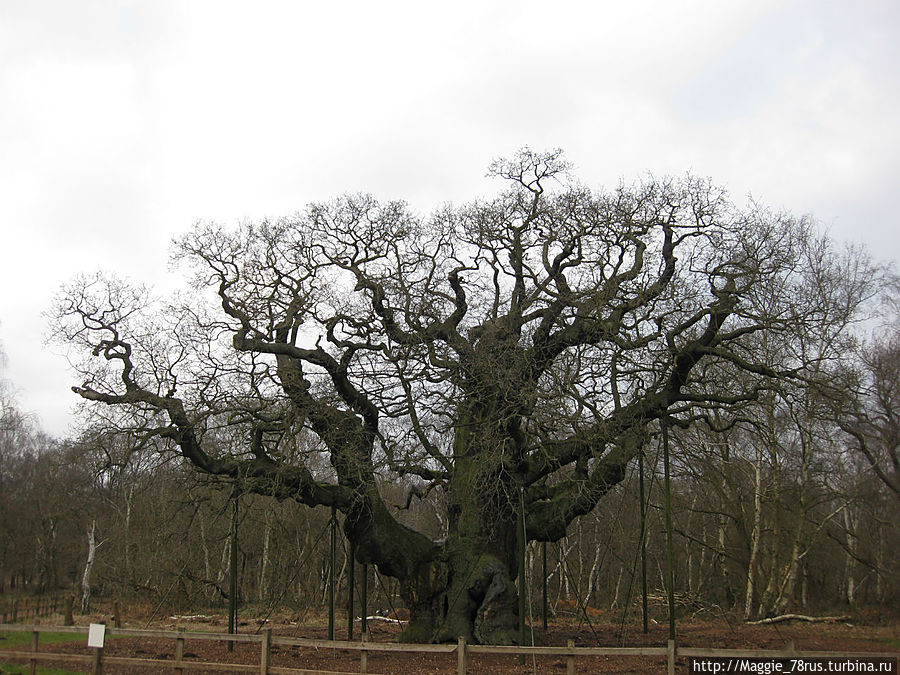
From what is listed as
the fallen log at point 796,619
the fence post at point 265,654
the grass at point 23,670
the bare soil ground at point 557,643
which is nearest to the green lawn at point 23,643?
the grass at point 23,670

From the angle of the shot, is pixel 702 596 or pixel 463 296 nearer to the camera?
pixel 463 296

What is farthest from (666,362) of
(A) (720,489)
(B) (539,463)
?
(A) (720,489)

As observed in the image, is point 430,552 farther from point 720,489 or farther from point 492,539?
point 720,489

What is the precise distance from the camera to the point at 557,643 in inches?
711

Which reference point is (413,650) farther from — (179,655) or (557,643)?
(557,643)

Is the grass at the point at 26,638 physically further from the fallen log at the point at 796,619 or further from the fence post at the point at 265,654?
the fallen log at the point at 796,619

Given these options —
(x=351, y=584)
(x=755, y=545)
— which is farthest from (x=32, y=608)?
(x=755, y=545)

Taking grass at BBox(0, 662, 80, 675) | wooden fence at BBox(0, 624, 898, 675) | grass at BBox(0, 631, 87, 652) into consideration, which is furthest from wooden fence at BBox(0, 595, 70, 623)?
wooden fence at BBox(0, 624, 898, 675)

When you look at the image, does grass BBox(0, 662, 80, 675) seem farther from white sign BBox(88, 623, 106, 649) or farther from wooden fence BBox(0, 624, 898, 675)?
white sign BBox(88, 623, 106, 649)

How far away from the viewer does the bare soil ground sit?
14117mm

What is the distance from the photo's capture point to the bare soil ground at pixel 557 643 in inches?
556

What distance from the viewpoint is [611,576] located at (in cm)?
3566

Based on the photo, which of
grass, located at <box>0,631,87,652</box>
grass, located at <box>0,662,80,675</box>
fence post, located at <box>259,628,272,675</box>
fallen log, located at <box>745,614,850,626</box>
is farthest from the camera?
fallen log, located at <box>745,614,850,626</box>

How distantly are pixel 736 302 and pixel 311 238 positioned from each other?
920 centimetres
